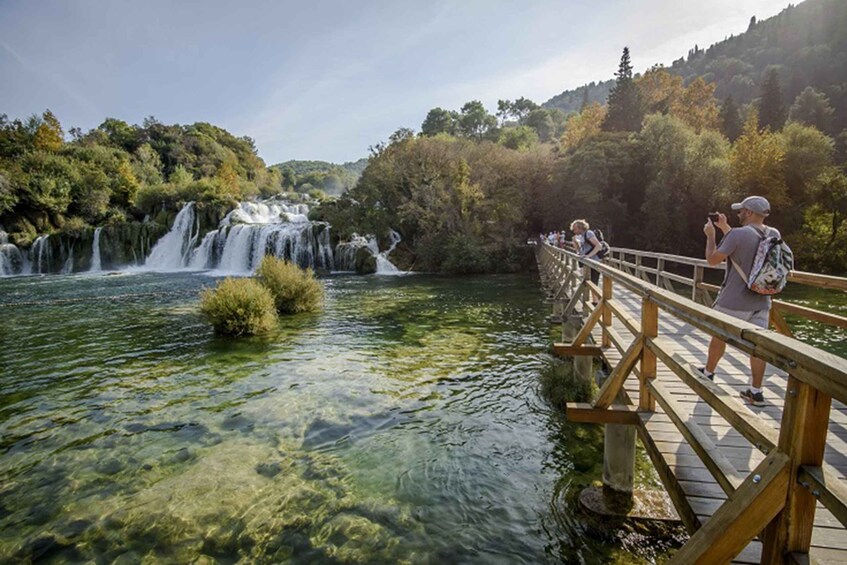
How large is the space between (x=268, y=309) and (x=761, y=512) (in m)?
12.5

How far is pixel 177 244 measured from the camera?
35219 mm

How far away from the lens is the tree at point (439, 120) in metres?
85.2

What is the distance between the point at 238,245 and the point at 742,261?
3187cm

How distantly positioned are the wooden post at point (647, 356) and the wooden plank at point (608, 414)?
11 cm

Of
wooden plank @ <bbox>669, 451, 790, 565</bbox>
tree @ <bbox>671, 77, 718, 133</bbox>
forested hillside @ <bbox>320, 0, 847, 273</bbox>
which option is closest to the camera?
wooden plank @ <bbox>669, 451, 790, 565</bbox>

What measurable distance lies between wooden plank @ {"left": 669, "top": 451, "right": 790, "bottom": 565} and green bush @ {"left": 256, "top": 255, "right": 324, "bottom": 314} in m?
14.2

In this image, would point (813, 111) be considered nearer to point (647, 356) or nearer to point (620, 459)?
point (620, 459)

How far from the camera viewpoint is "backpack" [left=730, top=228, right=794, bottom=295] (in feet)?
13.1

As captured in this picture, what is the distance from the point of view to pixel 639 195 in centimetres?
3488

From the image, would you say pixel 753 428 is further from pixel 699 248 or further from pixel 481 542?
pixel 699 248

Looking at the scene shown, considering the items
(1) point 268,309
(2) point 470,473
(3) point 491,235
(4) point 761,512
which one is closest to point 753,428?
(4) point 761,512


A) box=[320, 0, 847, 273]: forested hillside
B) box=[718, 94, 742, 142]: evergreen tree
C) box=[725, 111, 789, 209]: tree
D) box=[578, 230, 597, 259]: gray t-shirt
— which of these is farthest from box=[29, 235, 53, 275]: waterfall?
box=[718, 94, 742, 142]: evergreen tree

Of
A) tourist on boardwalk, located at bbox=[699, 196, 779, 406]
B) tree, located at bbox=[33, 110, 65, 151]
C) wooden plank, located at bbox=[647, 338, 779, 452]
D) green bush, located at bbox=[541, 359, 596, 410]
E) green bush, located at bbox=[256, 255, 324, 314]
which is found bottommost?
green bush, located at bbox=[541, 359, 596, 410]

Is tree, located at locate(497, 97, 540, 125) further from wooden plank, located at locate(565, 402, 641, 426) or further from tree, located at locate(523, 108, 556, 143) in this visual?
wooden plank, located at locate(565, 402, 641, 426)
